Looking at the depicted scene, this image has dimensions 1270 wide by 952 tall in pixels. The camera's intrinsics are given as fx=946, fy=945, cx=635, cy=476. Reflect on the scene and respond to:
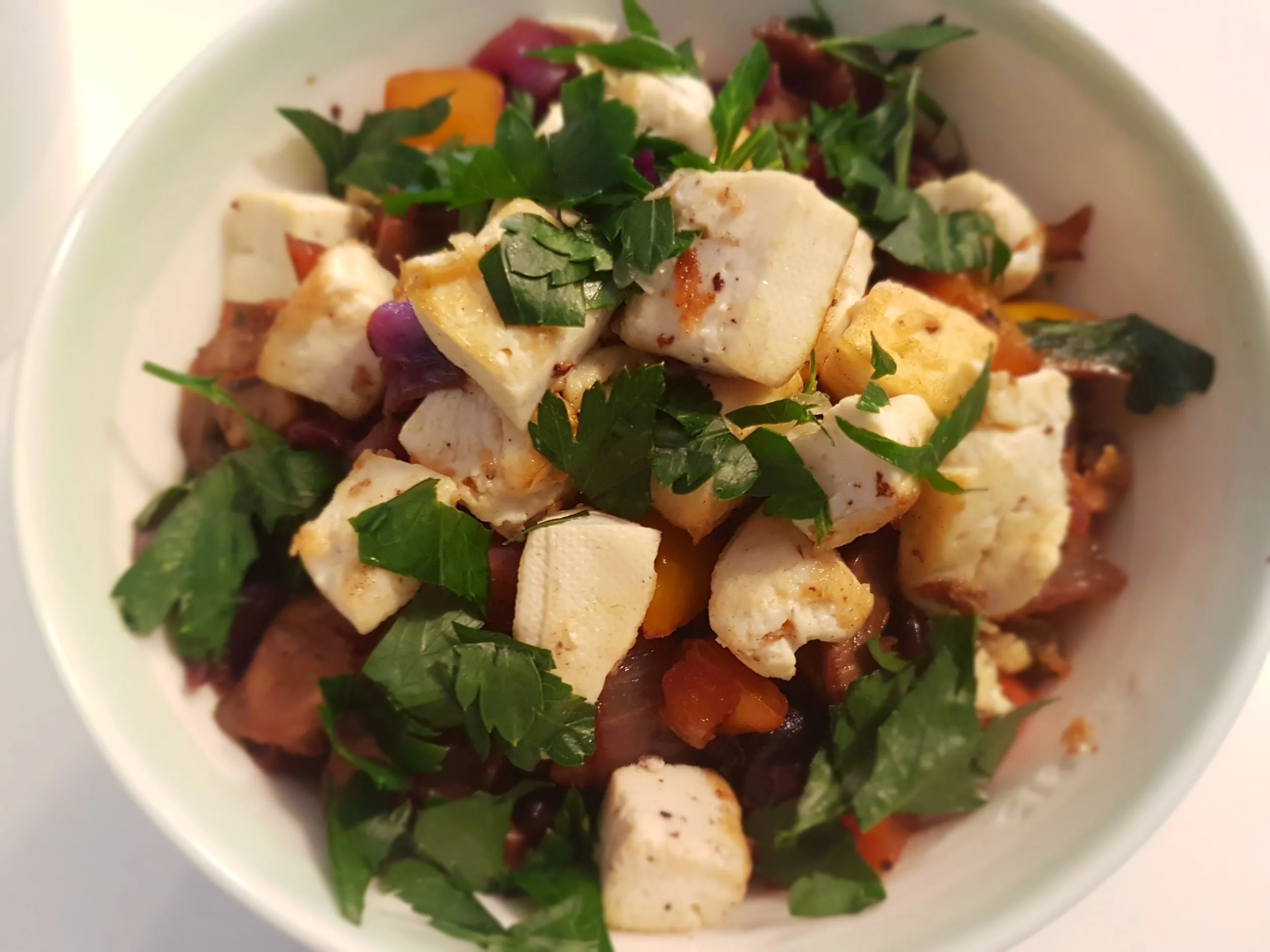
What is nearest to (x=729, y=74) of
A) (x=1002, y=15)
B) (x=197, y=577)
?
(x=1002, y=15)

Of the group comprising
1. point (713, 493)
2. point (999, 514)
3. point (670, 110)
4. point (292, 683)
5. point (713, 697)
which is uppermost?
point (670, 110)

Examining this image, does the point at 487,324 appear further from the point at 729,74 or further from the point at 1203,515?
the point at 1203,515

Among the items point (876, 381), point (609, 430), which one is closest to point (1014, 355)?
point (876, 381)

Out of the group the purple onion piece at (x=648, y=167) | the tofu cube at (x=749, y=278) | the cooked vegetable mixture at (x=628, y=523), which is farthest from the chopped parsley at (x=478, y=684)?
the purple onion piece at (x=648, y=167)

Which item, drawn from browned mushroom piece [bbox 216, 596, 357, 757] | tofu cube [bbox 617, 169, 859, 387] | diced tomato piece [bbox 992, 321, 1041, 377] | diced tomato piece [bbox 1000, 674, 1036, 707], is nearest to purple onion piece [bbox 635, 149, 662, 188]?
tofu cube [bbox 617, 169, 859, 387]

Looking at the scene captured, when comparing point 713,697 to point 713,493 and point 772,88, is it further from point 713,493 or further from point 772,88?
point 772,88

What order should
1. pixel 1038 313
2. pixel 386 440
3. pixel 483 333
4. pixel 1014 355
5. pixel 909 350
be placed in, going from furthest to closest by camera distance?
pixel 1038 313, pixel 1014 355, pixel 386 440, pixel 909 350, pixel 483 333
